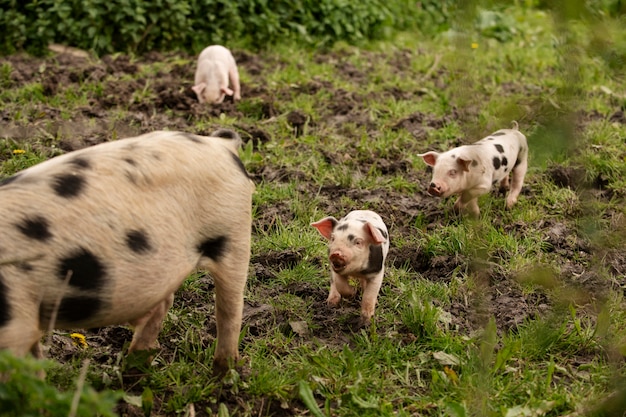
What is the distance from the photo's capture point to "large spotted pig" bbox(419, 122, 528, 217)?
5637 mm

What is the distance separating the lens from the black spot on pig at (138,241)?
3314 mm

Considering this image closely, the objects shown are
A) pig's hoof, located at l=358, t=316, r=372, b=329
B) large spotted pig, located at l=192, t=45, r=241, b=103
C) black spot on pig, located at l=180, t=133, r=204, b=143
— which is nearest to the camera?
black spot on pig, located at l=180, t=133, r=204, b=143

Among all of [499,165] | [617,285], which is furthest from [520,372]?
[499,165]

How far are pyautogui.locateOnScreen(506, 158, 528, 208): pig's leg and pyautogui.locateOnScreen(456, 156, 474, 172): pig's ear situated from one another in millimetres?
566

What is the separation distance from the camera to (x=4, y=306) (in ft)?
9.86

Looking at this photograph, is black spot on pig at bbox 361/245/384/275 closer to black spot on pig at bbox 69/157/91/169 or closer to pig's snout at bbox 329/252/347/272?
pig's snout at bbox 329/252/347/272

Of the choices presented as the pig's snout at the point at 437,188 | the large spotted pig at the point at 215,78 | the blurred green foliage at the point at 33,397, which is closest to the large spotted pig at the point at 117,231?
the blurred green foliage at the point at 33,397

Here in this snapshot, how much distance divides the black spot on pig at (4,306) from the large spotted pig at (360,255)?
1849mm

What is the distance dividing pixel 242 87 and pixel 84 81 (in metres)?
1.49

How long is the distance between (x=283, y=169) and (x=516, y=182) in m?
1.73

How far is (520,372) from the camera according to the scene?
4117 millimetres

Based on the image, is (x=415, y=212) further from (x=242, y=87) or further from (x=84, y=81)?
(x=84, y=81)

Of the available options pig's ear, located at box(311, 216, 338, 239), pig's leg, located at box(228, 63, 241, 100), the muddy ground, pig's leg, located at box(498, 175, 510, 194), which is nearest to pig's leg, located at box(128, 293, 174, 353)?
the muddy ground

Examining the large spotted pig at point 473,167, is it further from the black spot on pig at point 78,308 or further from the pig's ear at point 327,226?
the black spot on pig at point 78,308
